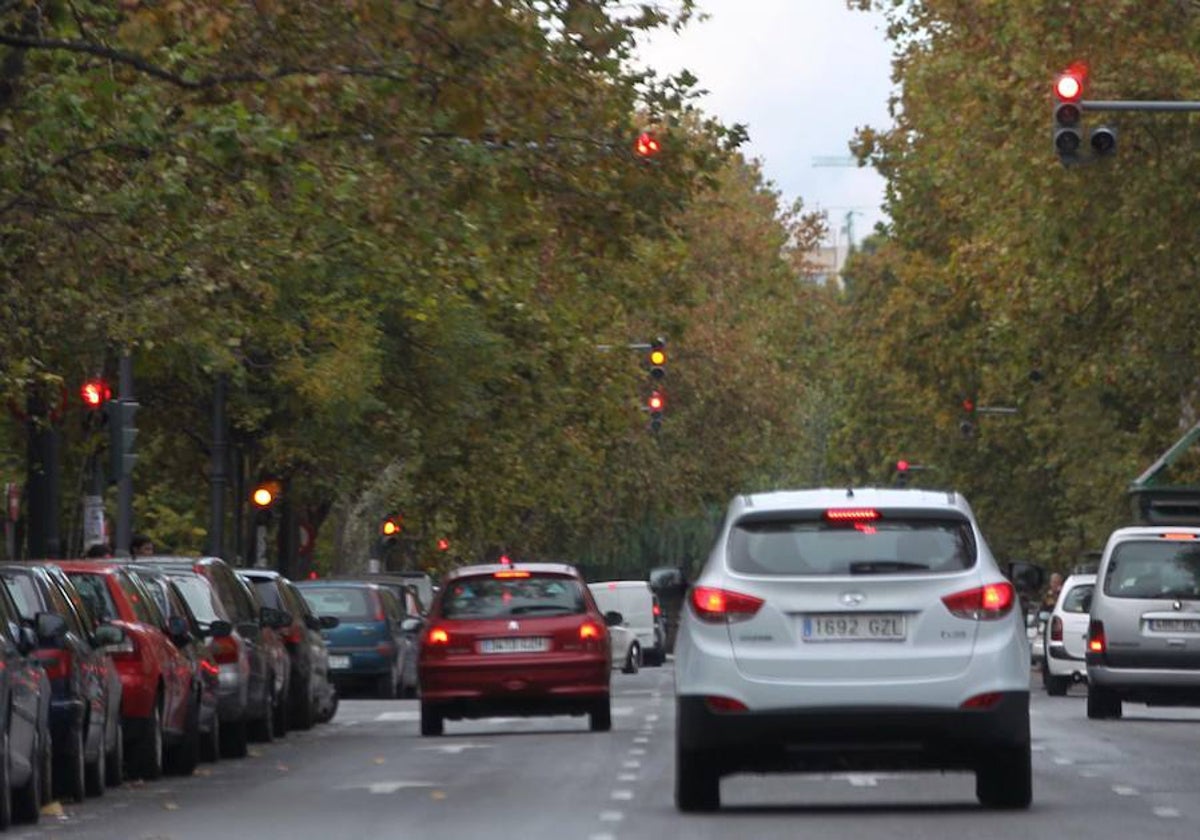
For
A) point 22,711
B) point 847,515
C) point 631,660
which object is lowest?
point 631,660

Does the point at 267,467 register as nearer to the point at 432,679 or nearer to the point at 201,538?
the point at 201,538

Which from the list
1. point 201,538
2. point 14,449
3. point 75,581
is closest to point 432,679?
point 75,581

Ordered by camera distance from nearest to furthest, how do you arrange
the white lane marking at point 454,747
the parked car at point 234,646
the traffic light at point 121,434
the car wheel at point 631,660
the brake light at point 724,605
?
the brake light at point 724,605, the parked car at point 234,646, the white lane marking at point 454,747, the traffic light at point 121,434, the car wheel at point 631,660

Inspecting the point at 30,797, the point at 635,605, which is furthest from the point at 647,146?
the point at 635,605

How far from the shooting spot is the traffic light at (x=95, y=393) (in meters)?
36.0

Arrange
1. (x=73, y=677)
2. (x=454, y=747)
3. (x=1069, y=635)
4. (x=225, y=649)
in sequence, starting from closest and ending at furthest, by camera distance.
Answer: (x=73, y=677)
(x=225, y=649)
(x=454, y=747)
(x=1069, y=635)

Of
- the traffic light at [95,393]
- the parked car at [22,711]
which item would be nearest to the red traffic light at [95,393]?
the traffic light at [95,393]

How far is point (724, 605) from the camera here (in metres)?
16.9

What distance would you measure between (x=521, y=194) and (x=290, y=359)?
19075 millimetres

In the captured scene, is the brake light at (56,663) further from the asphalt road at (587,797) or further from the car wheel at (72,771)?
the asphalt road at (587,797)

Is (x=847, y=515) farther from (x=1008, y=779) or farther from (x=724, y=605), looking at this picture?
(x=1008, y=779)

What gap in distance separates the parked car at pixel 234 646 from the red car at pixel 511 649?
149 centimetres

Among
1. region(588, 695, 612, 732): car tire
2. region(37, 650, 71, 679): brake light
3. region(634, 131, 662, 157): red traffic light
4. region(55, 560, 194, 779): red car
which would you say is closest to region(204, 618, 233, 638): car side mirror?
region(55, 560, 194, 779): red car

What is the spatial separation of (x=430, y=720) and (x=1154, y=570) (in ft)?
24.0
